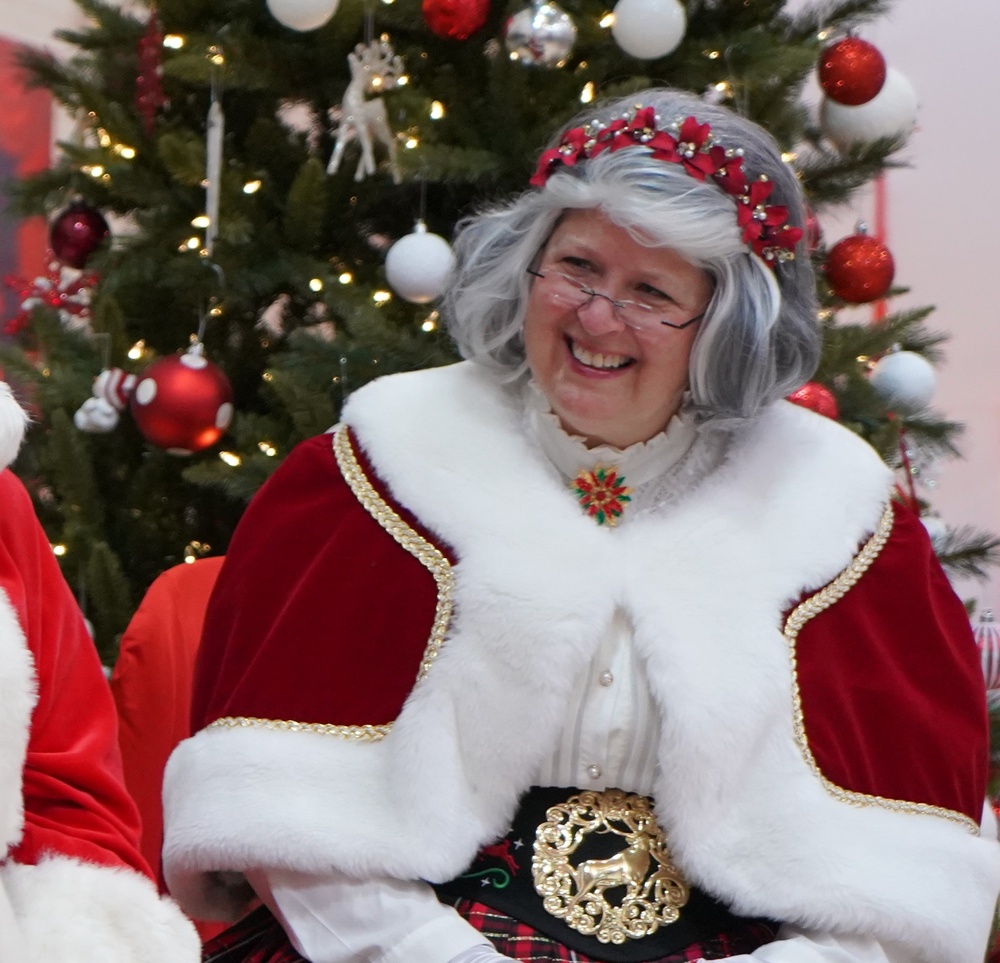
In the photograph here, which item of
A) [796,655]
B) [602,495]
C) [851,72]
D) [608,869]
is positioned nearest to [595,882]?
[608,869]

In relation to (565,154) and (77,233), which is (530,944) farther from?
(77,233)

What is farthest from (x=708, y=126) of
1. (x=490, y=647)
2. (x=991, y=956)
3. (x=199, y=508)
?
(x=991, y=956)

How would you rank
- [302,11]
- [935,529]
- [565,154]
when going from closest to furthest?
[565,154]
[302,11]
[935,529]

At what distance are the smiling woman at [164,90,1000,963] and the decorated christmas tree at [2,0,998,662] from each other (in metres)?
0.67

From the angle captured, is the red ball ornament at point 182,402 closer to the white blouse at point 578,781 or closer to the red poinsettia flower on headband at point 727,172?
the white blouse at point 578,781

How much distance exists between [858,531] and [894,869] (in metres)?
0.44

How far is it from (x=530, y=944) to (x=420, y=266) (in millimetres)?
1276

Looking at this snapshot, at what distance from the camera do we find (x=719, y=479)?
2.04 metres

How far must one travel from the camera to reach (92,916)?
1352 mm

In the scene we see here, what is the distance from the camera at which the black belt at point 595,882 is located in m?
1.81

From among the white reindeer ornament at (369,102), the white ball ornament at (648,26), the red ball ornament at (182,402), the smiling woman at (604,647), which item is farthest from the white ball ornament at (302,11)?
the smiling woman at (604,647)

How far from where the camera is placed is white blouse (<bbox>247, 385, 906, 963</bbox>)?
1.75m

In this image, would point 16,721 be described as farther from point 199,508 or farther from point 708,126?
point 199,508

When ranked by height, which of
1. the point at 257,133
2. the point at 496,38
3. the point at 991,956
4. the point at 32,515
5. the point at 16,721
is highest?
the point at 496,38
